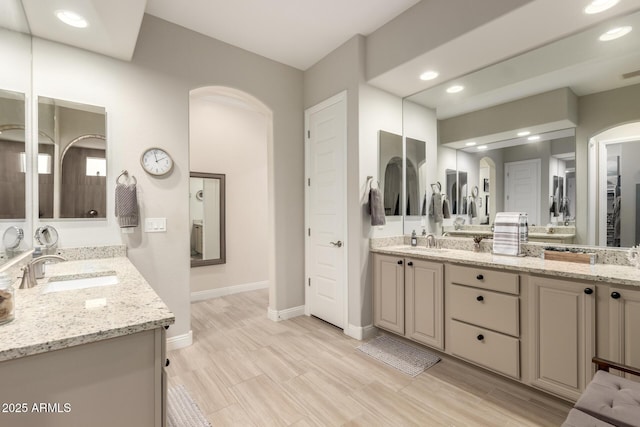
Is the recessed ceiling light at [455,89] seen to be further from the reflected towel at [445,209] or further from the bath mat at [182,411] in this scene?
the bath mat at [182,411]

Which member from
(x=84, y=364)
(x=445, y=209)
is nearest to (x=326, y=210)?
(x=445, y=209)

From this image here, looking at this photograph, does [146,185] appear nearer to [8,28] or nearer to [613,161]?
[8,28]

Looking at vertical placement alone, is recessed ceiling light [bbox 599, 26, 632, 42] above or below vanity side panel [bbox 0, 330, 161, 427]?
above

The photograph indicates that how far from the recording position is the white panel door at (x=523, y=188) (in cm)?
253

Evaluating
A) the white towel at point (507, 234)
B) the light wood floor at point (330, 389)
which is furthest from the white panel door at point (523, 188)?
the light wood floor at point (330, 389)

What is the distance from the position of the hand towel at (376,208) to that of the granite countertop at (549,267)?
46 centimetres

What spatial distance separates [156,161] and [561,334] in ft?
11.0

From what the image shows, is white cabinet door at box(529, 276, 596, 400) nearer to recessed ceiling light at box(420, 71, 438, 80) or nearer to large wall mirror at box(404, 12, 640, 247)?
large wall mirror at box(404, 12, 640, 247)

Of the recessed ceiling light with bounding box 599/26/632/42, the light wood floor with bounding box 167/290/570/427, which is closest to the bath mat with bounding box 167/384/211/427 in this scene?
the light wood floor with bounding box 167/290/570/427

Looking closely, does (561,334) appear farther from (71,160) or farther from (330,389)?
(71,160)

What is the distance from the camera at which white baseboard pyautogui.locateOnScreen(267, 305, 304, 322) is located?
11.5 feet

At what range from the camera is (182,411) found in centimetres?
192

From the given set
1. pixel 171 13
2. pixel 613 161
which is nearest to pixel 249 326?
pixel 171 13

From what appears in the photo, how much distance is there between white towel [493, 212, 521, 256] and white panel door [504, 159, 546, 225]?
117 mm
